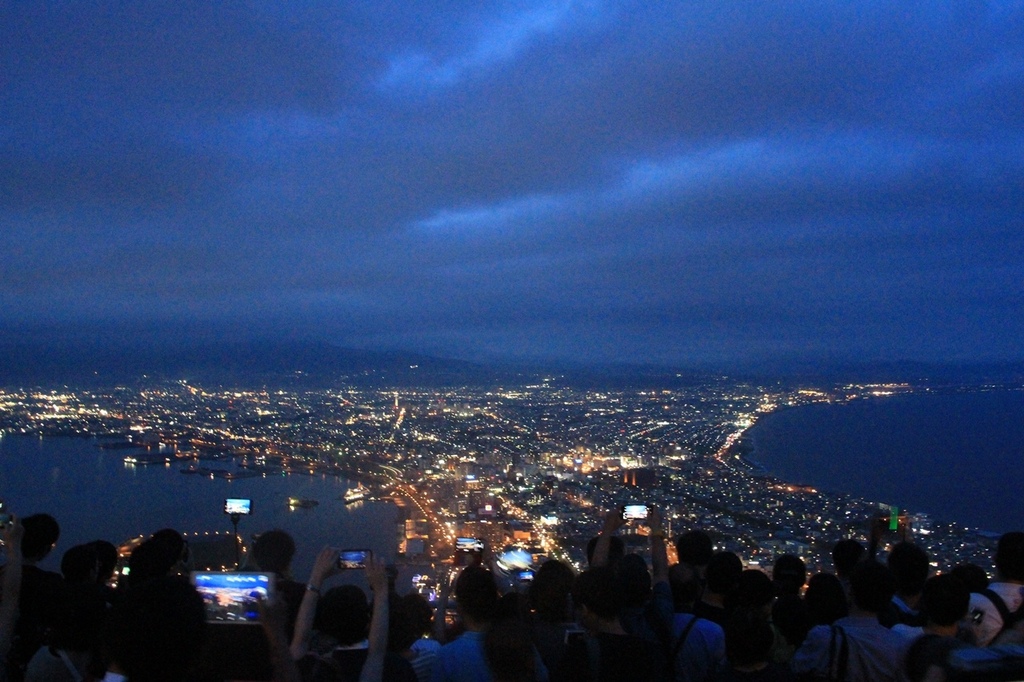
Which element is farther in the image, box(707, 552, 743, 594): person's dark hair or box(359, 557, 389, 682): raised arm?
box(707, 552, 743, 594): person's dark hair

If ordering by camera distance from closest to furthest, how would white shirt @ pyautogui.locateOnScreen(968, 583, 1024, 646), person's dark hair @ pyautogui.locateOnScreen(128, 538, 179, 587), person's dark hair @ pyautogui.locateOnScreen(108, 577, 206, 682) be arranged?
person's dark hair @ pyautogui.locateOnScreen(108, 577, 206, 682) < white shirt @ pyautogui.locateOnScreen(968, 583, 1024, 646) < person's dark hair @ pyautogui.locateOnScreen(128, 538, 179, 587)

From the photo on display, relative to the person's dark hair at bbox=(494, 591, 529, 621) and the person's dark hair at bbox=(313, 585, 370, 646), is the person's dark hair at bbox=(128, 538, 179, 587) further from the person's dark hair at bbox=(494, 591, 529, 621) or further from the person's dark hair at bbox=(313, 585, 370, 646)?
the person's dark hair at bbox=(494, 591, 529, 621)

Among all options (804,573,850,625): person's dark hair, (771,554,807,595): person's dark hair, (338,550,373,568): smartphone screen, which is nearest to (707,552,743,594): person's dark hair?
(804,573,850,625): person's dark hair

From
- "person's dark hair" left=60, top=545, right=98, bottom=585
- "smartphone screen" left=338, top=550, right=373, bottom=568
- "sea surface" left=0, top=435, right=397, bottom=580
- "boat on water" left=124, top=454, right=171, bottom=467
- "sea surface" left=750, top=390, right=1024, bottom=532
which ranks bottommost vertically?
"sea surface" left=750, top=390, right=1024, bottom=532

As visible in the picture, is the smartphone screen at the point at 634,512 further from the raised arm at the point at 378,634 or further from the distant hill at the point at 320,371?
the distant hill at the point at 320,371

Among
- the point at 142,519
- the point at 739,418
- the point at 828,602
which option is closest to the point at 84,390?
the point at 142,519

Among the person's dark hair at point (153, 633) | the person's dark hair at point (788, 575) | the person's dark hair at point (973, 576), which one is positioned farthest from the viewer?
the person's dark hair at point (788, 575)

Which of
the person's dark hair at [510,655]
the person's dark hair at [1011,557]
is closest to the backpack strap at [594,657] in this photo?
the person's dark hair at [510,655]
